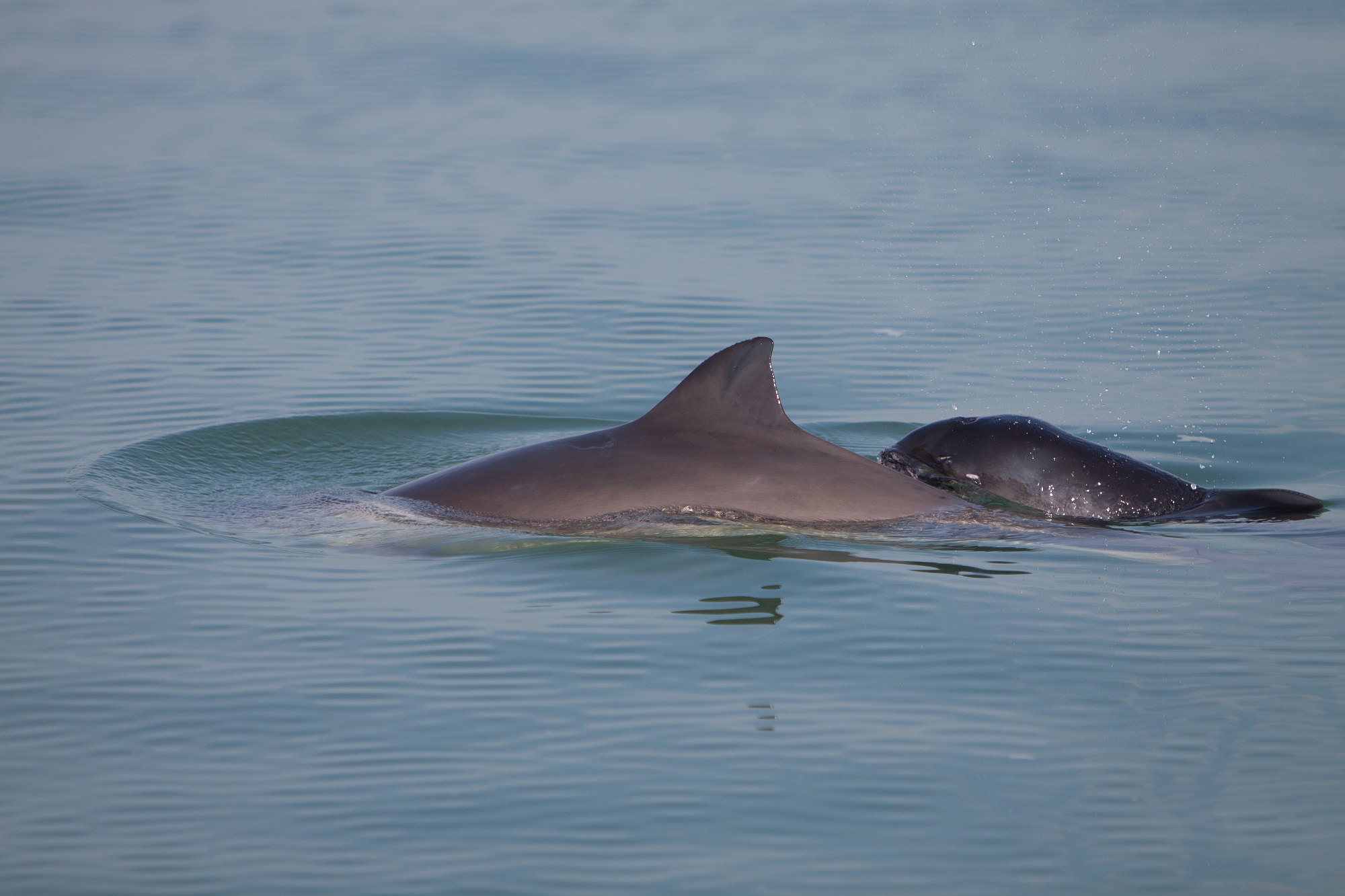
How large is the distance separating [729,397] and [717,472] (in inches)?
18.0

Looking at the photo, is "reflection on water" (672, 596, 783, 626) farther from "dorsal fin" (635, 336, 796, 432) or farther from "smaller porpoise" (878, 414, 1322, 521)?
"smaller porpoise" (878, 414, 1322, 521)

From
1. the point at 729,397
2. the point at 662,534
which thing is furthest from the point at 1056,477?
the point at 662,534

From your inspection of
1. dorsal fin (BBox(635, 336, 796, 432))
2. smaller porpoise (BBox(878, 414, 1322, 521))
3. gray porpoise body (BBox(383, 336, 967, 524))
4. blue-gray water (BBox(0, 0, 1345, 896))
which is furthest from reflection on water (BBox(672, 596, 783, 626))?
smaller porpoise (BBox(878, 414, 1322, 521))

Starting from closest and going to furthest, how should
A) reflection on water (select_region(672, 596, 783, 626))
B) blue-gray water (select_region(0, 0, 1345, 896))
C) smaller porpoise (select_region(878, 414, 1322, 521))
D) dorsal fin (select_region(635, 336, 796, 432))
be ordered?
blue-gray water (select_region(0, 0, 1345, 896)) < reflection on water (select_region(672, 596, 783, 626)) < dorsal fin (select_region(635, 336, 796, 432)) < smaller porpoise (select_region(878, 414, 1322, 521))

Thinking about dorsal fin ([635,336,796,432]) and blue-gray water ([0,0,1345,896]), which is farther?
dorsal fin ([635,336,796,432])

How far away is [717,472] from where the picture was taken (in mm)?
9844

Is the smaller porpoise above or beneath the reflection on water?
above

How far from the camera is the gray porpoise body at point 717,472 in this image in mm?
9828

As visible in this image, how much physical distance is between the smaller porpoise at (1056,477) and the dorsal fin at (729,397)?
1.27m

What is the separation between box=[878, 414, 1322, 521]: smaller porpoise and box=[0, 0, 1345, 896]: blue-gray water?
302 mm

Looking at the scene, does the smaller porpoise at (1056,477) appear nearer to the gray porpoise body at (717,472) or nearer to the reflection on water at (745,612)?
the gray porpoise body at (717,472)

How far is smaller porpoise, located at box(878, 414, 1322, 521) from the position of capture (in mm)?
10648

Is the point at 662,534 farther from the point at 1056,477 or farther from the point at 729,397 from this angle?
the point at 1056,477

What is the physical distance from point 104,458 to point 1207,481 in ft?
27.2
